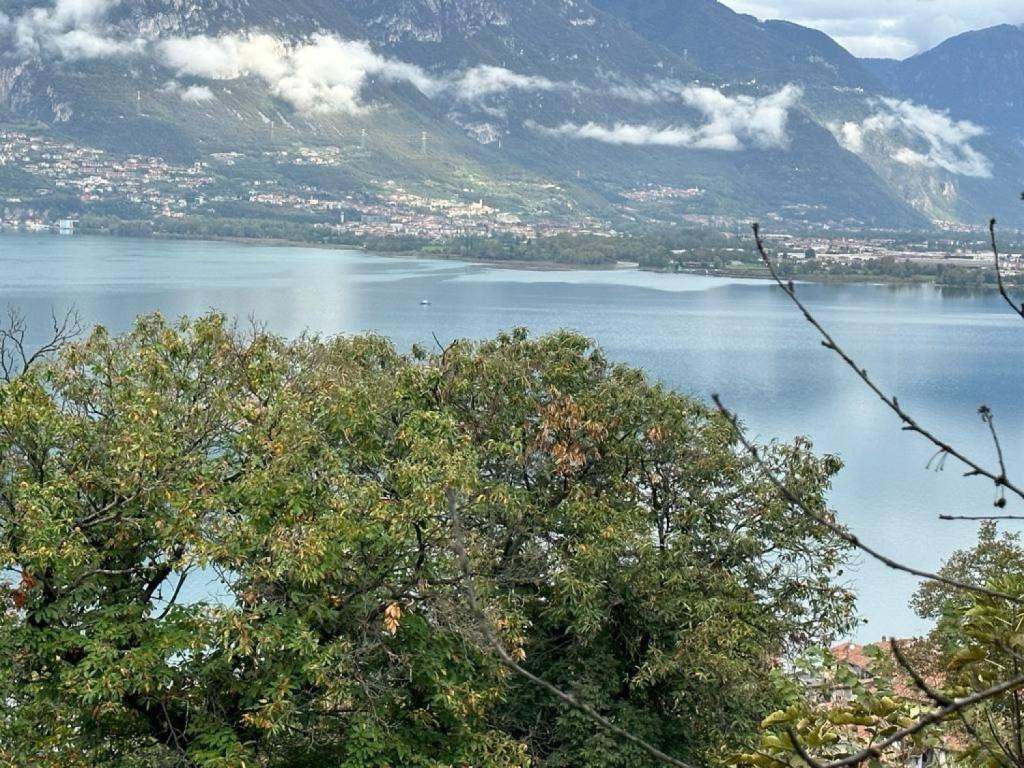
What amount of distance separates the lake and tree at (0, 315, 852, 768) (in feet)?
15.5

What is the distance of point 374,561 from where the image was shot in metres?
8.03

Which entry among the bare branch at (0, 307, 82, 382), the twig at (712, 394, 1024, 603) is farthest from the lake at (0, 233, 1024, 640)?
the twig at (712, 394, 1024, 603)

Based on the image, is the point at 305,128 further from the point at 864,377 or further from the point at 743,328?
the point at 864,377

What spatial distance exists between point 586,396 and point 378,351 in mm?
2663

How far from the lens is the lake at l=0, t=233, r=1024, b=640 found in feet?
89.8

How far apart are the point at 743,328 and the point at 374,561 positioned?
1913 inches

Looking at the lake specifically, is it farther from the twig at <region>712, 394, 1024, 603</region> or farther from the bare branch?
the twig at <region>712, 394, 1024, 603</region>

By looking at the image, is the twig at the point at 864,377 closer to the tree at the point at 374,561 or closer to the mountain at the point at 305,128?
the tree at the point at 374,561

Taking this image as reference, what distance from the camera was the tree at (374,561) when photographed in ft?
23.8

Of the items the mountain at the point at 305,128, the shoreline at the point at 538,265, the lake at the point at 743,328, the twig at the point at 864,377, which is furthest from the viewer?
the mountain at the point at 305,128

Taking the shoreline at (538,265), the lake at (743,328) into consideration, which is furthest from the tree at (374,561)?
the shoreline at (538,265)

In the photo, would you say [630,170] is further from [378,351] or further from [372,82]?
[378,351]

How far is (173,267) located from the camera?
75188 mm

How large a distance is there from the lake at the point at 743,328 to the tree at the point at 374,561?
4.72 meters
